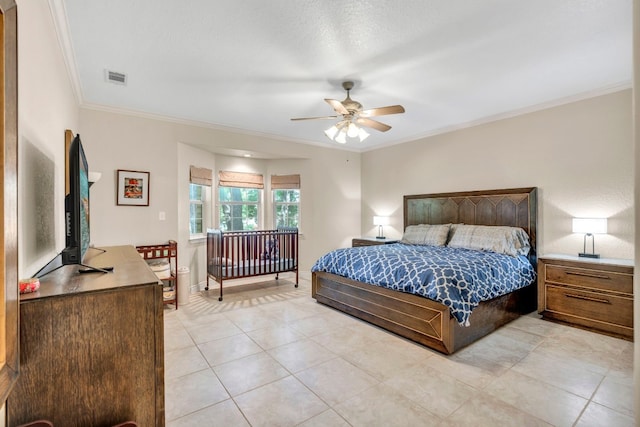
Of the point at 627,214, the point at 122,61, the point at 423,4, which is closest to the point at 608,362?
the point at 627,214

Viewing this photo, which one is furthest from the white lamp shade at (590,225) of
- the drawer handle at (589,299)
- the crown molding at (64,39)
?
the crown molding at (64,39)

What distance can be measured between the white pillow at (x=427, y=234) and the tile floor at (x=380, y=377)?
142cm

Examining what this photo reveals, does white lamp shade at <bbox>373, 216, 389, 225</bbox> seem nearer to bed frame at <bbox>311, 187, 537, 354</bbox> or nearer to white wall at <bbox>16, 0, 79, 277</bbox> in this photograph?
bed frame at <bbox>311, 187, 537, 354</bbox>

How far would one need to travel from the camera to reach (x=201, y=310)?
3.76 metres

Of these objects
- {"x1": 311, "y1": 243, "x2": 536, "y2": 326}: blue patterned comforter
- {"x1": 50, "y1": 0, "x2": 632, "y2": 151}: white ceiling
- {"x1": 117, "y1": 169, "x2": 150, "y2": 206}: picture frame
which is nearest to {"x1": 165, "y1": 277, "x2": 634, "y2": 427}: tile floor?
{"x1": 311, "y1": 243, "x2": 536, "y2": 326}: blue patterned comforter

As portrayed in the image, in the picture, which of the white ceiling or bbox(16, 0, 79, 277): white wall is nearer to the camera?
bbox(16, 0, 79, 277): white wall

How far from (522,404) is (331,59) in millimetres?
2883

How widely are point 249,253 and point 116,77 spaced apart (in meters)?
2.70

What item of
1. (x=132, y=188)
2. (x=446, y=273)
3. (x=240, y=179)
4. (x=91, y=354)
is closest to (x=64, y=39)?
(x=132, y=188)

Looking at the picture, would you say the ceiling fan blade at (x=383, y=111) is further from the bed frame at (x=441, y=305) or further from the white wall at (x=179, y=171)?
the white wall at (x=179, y=171)

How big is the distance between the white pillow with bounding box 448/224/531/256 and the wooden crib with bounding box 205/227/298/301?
2466 mm

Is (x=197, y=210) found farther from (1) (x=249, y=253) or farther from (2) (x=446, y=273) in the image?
(2) (x=446, y=273)

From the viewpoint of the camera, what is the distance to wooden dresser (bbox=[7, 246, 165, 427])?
39.7 inches

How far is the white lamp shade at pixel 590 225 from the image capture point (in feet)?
10.2
